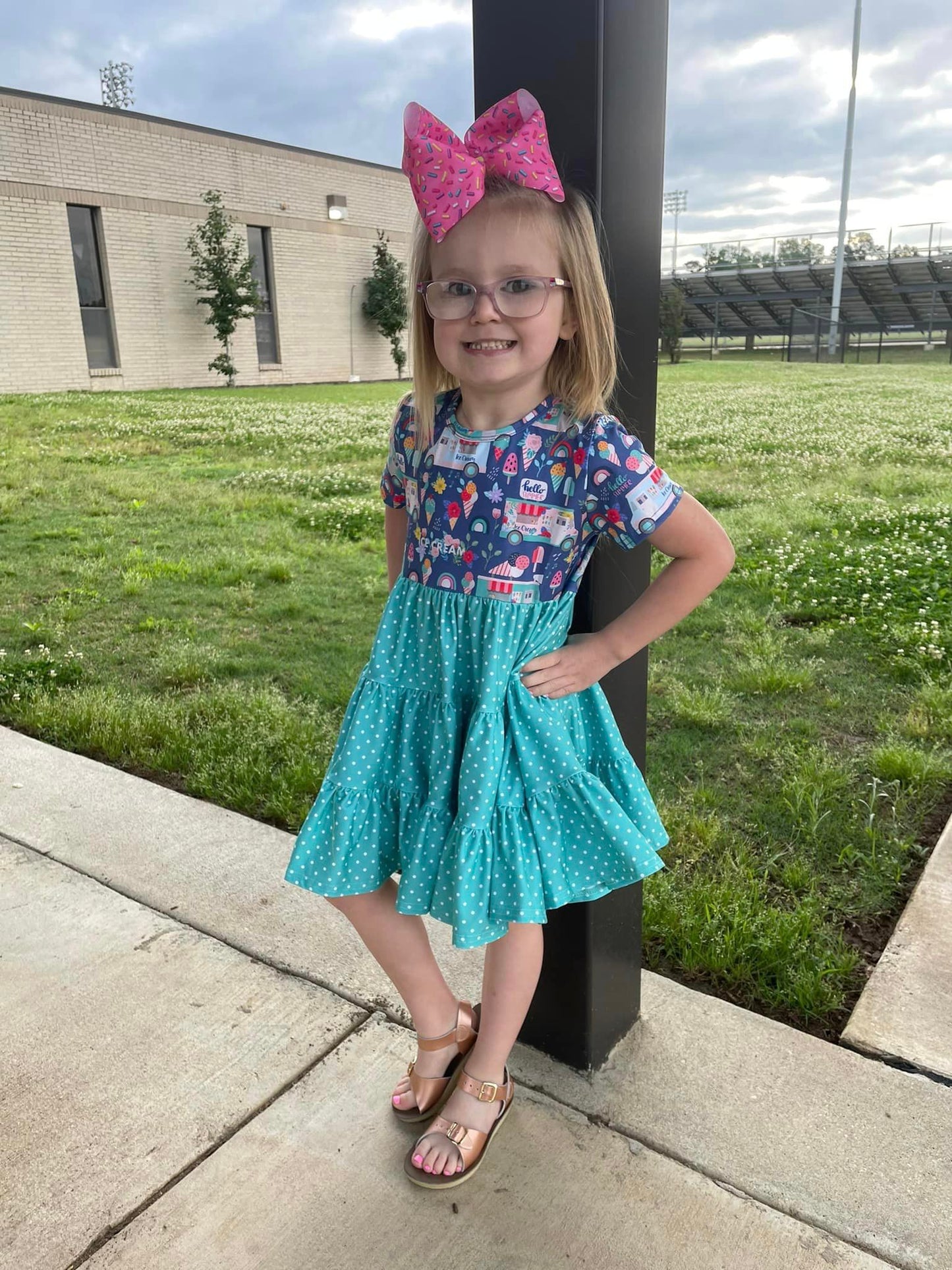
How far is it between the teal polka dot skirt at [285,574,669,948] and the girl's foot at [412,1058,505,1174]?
0.36 metres

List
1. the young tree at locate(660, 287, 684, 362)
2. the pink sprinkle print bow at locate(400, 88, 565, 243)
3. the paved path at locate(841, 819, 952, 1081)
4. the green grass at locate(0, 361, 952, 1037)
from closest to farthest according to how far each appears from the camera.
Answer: the pink sprinkle print bow at locate(400, 88, 565, 243) < the paved path at locate(841, 819, 952, 1081) < the green grass at locate(0, 361, 952, 1037) < the young tree at locate(660, 287, 684, 362)

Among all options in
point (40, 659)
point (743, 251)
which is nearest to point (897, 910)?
point (40, 659)

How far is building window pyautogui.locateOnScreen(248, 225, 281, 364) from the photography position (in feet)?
71.4

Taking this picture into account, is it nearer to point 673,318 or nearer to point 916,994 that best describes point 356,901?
point 916,994

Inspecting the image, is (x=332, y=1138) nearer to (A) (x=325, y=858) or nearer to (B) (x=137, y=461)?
(A) (x=325, y=858)

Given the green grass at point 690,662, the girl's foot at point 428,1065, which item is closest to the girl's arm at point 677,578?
the girl's foot at point 428,1065

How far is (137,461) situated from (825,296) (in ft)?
112

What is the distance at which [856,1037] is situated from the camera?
1933 millimetres

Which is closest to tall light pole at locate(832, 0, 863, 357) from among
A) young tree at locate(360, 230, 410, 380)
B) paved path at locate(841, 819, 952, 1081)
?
young tree at locate(360, 230, 410, 380)

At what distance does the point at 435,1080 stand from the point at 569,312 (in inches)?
53.1

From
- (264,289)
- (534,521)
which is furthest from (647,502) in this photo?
(264,289)

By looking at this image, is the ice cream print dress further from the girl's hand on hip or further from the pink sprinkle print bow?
the pink sprinkle print bow

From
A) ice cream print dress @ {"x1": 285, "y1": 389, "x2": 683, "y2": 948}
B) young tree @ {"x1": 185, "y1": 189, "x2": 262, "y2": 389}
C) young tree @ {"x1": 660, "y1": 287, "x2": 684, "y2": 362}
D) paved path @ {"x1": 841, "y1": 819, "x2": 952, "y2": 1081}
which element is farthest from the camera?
young tree @ {"x1": 660, "y1": 287, "x2": 684, "y2": 362}

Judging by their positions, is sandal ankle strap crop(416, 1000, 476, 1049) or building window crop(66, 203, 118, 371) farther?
building window crop(66, 203, 118, 371)
